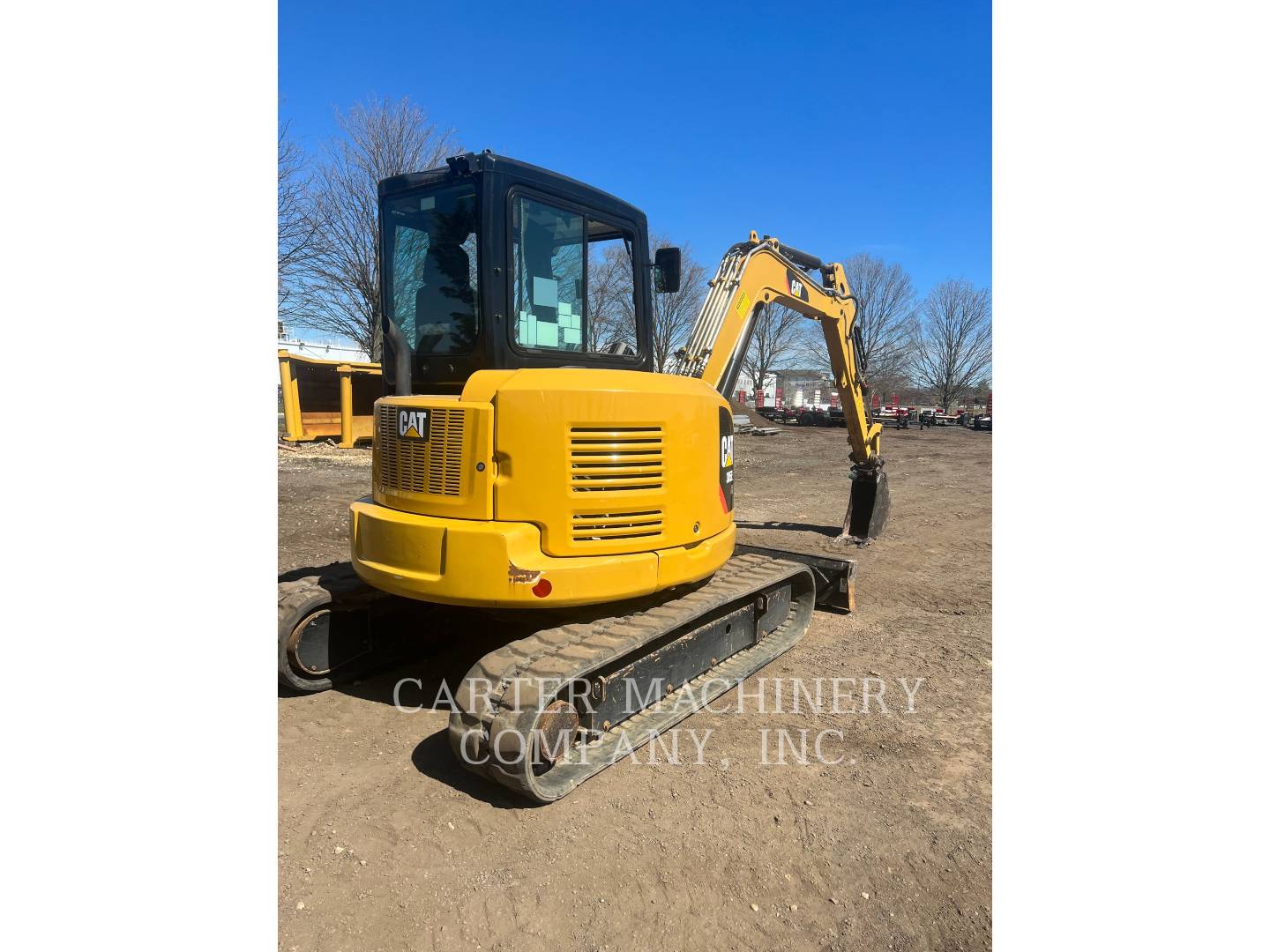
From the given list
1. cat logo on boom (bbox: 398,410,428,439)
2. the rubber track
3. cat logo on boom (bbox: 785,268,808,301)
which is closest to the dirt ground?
the rubber track

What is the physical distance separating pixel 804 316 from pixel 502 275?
4.69 m

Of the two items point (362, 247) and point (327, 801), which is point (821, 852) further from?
point (362, 247)

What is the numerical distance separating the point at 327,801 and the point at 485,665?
956mm

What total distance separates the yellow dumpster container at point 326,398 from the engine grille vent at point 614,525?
1486 cm

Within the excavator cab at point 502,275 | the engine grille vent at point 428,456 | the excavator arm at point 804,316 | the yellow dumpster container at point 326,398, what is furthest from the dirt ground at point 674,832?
the yellow dumpster container at point 326,398

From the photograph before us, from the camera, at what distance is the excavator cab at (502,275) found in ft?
13.5

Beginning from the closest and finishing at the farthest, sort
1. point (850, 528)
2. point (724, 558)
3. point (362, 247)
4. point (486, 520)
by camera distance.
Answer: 1. point (486, 520)
2. point (724, 558)
3. point (850, 528)
4. point (362, 247)

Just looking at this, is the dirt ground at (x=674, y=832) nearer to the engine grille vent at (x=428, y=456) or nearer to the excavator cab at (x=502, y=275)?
the engine grille vent at (x=428, y=456)

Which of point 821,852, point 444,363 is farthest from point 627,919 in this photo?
point 444,363

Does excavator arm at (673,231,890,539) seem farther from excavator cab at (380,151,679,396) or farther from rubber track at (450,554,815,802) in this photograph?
rubber track at (450,554,815,802)

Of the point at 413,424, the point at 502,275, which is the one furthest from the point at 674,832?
the point at 502,275

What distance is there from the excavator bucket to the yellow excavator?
4898 millimetres

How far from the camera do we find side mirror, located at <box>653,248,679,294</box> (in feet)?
16.1

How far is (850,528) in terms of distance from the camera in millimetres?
9703
